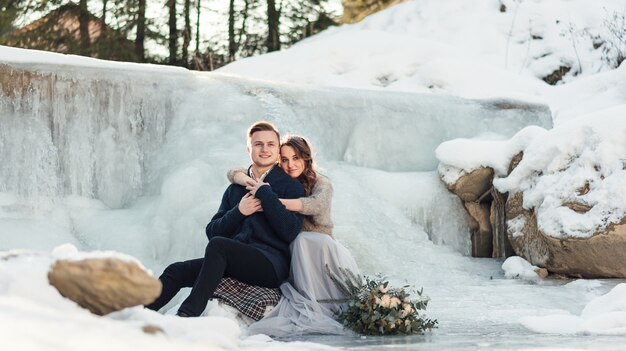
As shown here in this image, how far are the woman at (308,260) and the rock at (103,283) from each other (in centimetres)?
157

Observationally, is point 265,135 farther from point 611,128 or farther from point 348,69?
point 348,69

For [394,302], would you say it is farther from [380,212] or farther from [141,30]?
[141,30]

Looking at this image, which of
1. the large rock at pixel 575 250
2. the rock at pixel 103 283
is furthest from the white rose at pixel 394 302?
the large rock at pixel 575 250

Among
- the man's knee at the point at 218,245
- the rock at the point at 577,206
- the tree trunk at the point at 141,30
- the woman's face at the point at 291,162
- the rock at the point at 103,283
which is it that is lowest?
the rock at the point at 577,206

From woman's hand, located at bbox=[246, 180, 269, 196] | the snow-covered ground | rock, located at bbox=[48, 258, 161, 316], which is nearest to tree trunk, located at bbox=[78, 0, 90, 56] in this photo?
the snow-covered ground

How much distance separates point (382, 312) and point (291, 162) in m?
0.85

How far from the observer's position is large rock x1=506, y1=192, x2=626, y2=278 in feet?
19.4

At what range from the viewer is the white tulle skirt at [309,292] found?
13.1 feet

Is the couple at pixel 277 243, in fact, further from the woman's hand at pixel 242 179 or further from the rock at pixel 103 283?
the rock at pixel 103 283

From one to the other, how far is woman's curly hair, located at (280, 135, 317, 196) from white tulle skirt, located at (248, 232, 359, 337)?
26 centimetres

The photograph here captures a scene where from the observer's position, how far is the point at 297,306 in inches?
161

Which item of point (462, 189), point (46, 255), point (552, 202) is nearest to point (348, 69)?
point (462, 189)

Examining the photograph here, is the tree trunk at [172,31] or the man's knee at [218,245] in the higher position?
the tree trunk at [172,31]

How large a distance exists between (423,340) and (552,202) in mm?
2914
